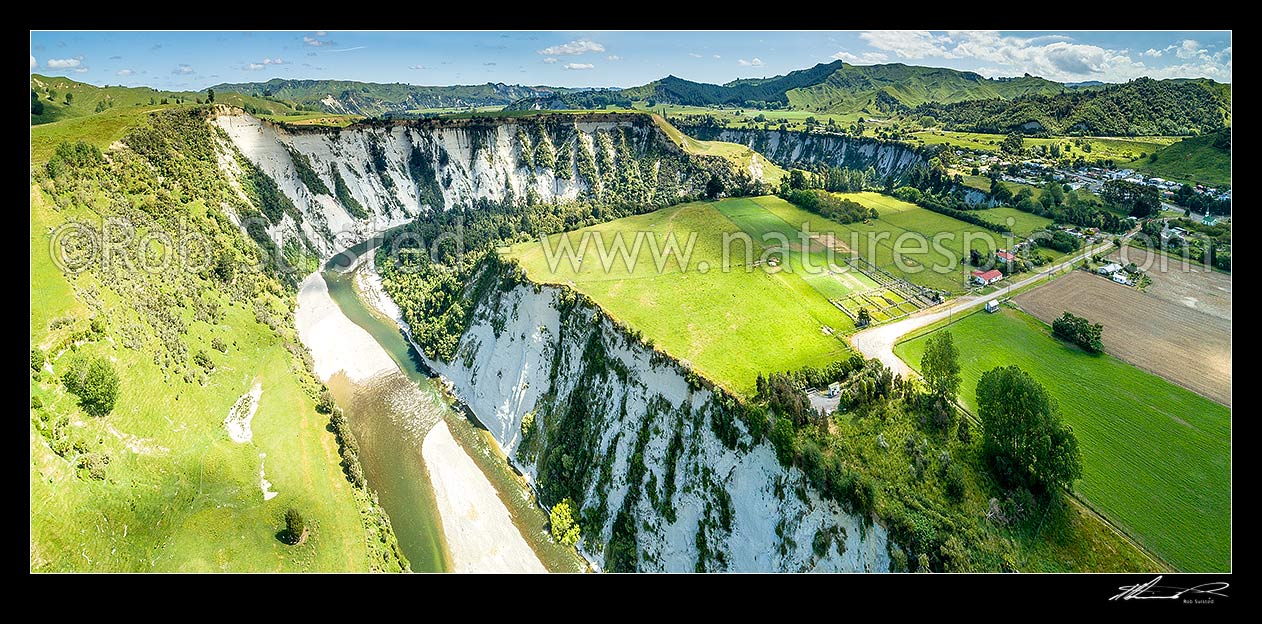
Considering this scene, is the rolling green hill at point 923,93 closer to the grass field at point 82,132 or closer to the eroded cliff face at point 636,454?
the eroded cliff face at point 636,454

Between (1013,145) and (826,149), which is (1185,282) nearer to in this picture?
→ (1013,145)

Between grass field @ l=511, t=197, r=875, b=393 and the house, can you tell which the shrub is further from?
the house

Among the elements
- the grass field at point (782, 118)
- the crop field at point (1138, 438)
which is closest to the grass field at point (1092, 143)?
the grass field at point (782, 118)

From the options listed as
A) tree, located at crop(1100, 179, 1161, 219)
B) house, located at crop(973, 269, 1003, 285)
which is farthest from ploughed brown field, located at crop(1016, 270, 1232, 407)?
tree, located at crop(1100, 179, 1161, 219)

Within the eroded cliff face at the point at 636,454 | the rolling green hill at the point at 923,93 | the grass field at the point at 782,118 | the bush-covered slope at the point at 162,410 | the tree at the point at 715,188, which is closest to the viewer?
the eroded cliff face at the point at 636,454
